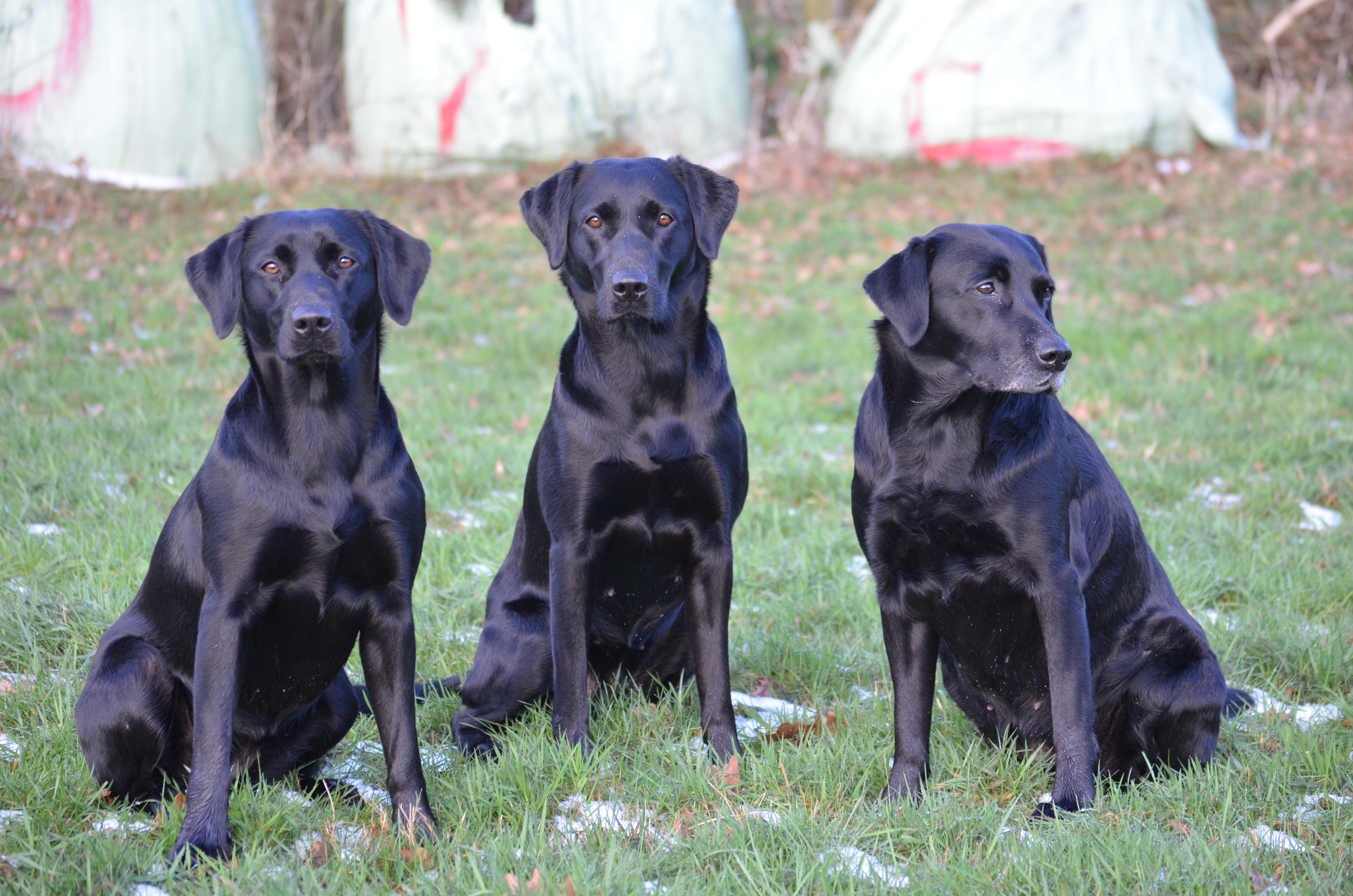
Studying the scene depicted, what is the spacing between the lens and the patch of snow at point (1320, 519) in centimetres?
482

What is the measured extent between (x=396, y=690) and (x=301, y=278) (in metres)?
1.08

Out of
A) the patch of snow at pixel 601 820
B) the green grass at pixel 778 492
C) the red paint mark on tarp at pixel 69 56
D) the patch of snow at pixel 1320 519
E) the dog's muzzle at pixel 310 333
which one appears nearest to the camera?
the green grass at pixel 778 492

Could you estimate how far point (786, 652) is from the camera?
12.5ft

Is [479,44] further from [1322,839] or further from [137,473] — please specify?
[1322,839]

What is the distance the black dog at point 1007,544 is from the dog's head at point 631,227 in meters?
0.58

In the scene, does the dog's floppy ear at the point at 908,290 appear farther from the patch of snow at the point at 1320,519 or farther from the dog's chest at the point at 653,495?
the patch of snow at the point at 1320,519

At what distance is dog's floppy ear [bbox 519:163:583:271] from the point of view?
339 cm

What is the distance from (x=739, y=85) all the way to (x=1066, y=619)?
11.8 metres

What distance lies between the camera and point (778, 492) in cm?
554

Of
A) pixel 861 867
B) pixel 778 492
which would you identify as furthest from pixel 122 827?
pixel 778 492

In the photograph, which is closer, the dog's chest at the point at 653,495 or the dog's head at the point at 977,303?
the dog's head at the point at 977,303

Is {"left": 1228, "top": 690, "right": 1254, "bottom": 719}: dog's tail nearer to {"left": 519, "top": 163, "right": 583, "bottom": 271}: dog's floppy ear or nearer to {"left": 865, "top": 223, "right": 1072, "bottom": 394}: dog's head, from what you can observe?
{"left": 865, "top": 223, "right": 1072, "bottom": 394}: dog's head

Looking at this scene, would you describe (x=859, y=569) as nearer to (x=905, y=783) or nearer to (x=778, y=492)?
(x=778, y=492)

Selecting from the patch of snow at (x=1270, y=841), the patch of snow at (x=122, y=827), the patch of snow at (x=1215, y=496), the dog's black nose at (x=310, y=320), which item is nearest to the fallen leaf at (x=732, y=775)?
the patch of snow at (x=1270, y=841)
